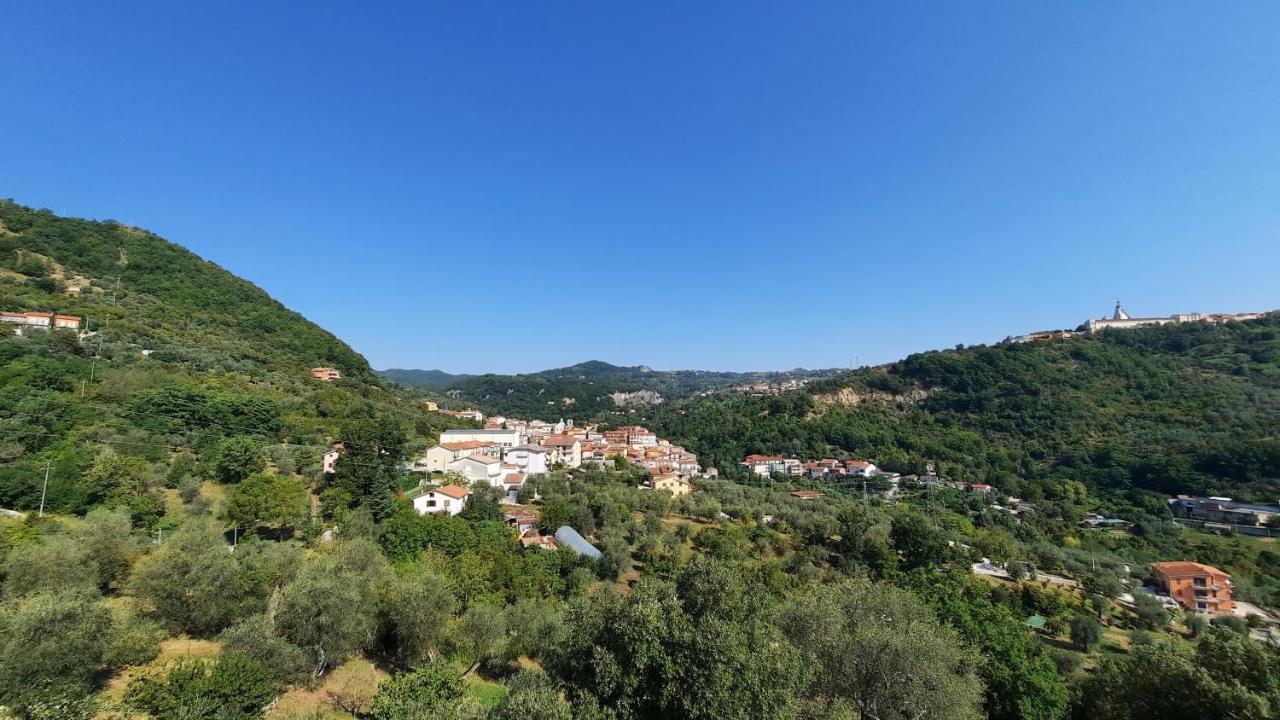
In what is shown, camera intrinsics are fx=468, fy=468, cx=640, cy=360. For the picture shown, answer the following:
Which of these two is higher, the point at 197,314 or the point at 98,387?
the point at 197,314

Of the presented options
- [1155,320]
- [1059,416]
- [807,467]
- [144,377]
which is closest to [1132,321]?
[1155,320]

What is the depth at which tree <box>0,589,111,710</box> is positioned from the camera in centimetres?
1015

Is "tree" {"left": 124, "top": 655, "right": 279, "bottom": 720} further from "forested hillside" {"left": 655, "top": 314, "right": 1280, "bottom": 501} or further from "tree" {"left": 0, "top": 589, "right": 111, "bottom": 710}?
"forested hillside" {"left": 655, "top": 314, "right": 1280, "bottom": 501}

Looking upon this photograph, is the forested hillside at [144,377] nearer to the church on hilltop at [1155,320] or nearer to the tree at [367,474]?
the tree at [367,474]

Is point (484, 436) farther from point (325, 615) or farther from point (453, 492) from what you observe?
point (325, 615)

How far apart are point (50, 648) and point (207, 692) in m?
3.71

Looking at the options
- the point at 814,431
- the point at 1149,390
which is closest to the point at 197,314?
the point at 814,431

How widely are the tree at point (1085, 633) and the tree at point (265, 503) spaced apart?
45.2m

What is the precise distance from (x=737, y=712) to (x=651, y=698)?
2015 mm

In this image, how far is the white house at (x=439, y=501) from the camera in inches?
1287

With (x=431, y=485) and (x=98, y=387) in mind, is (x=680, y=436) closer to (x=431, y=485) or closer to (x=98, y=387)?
(x=431, y=485)

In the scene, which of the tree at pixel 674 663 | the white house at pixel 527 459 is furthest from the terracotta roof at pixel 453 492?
the tree at pixel 674 663

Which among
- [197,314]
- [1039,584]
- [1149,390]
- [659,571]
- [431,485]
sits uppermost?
[197,314]

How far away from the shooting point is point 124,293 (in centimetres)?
6275
